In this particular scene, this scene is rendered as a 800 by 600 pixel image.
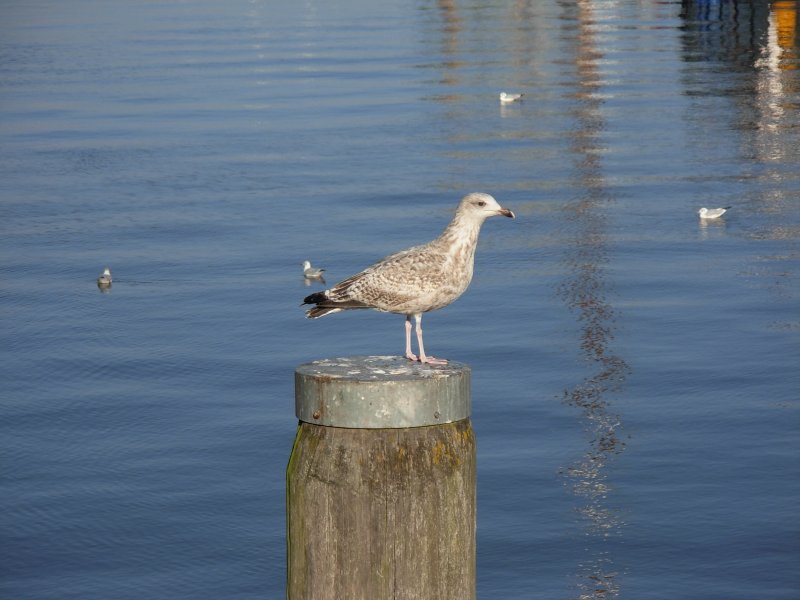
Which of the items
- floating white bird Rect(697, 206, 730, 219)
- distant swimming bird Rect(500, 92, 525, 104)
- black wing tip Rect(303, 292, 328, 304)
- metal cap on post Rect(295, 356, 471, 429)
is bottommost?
floating white bird Rect(697, 206, 730, 219)

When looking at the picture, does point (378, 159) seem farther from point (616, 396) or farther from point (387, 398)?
point (387, 398)

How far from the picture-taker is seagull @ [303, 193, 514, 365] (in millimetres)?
7305

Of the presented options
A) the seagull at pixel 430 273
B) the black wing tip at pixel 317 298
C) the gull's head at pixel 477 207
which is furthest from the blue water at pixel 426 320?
the gull's head at pixel 477 207

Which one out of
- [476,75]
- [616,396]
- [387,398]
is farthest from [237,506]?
[476,75]

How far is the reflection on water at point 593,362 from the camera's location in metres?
9.07

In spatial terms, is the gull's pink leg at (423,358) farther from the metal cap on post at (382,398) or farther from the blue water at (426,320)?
the blue water at (426,320)

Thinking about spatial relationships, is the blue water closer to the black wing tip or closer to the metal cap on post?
the black wing tip

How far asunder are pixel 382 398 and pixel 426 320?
31.9 ft

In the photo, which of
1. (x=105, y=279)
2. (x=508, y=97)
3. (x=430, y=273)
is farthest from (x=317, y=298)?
(x=508, y=97)

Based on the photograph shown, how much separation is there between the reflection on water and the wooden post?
439cm

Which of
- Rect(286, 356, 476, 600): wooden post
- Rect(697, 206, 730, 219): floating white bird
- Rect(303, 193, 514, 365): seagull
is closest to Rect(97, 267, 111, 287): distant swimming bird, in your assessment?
Rect(697, 206, 730, 219): floating white bird

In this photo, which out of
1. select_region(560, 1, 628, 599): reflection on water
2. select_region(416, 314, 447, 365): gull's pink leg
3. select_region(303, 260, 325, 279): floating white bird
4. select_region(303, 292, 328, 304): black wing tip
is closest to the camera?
select_region(416, 314, 447, 365): gull's pink leg

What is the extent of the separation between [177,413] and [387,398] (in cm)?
738

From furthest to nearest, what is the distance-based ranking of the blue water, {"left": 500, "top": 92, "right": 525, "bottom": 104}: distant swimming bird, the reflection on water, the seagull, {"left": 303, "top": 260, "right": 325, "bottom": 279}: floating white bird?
{"left": 500, "top": 92, "right": 525, "bottom": 104}: distant swimming bird → {"left": 303, "top": 260, "right": 325, "bottom": 279}: floating white bird → the blue water → the reflection on water → the seagull
